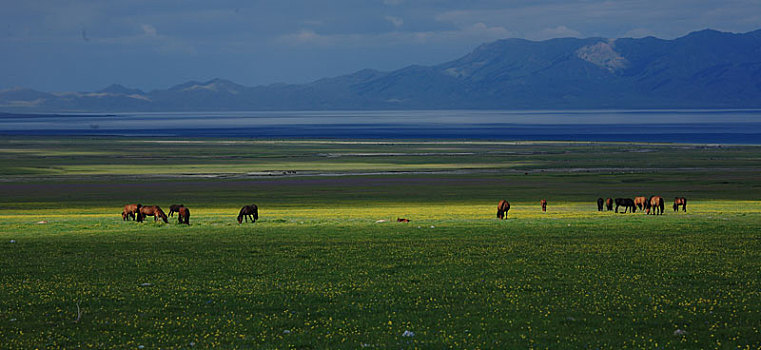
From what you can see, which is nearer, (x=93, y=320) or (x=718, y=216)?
(x=93, y=320)

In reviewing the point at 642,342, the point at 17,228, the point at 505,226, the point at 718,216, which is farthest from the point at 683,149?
the point at 642,342

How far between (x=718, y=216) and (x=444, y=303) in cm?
2569

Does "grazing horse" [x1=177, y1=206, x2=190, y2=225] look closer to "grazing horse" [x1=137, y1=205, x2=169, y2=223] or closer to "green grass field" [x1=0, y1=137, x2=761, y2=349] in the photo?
"green grass field" [x1=0, y1=137, x2=761, y2=349]

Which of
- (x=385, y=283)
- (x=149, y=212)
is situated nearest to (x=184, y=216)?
(x=149, y=212)

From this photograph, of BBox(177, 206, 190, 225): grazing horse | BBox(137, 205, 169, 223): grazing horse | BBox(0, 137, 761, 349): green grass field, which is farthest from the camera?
BBox(137, 205, 169, 223): grazing horse

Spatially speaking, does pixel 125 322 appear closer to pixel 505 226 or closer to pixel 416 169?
pixel 505 226

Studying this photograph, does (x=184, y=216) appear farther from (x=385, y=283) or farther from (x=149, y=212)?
(x=385, y=283)

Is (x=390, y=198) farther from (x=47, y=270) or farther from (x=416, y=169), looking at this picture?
(x=47, y=270)

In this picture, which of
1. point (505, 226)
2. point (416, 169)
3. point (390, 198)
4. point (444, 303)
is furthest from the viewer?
point (416, 169)

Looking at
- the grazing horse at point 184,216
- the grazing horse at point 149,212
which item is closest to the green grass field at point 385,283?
the grazing horse at point 184,216

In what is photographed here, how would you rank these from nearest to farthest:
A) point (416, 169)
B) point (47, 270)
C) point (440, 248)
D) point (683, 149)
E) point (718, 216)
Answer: point (47, 270) → point (440, 248) → point (718, 216) → point (416, 169) → point (683, 149)

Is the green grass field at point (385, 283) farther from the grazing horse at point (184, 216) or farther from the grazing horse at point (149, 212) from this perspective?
the grazing horse at point (149, 212)

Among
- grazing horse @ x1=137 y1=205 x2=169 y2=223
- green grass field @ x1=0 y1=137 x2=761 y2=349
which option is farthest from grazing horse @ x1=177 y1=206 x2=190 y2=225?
grazing horse @ x1=137 y1=205 x2=169 y2=223

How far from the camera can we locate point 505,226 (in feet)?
108
